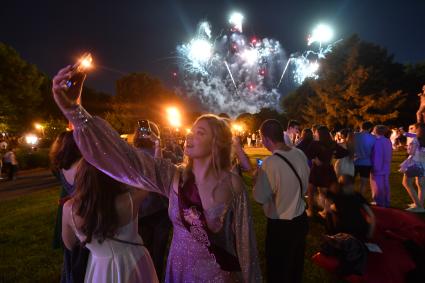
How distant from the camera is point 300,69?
52.0m

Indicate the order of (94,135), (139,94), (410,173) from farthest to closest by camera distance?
(139,94) < (410,173) < (94,135)

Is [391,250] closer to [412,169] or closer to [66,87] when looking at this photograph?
[66,87]

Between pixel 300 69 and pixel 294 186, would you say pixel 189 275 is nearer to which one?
pixel 294 186

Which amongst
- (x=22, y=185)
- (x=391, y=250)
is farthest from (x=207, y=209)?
(x=22, y=185)

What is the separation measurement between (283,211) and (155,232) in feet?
5.52

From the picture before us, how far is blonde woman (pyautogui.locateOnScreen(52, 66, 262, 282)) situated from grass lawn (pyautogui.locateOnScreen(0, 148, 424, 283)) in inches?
115

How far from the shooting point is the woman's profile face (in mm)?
2623

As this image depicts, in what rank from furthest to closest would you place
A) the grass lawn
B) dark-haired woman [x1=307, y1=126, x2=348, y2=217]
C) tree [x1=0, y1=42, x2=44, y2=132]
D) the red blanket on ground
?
tree [x1=0, y1=42, x2=44, y2=132], dark-haired woman [x1=307, y1=126, x2=348, y2=217], the grass lawn, the red blanket on ground

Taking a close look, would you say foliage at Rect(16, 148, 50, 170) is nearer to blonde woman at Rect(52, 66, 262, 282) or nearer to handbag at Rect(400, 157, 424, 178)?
handbag at Rect(400, 157, 424, 178)

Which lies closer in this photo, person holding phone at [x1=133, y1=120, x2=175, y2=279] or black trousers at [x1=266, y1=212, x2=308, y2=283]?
black trousers at [x1=266, y1=212, x2=308, y2=283]

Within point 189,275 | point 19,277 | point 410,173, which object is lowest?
point 19,277

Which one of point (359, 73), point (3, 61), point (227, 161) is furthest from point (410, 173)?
point (3, 61)

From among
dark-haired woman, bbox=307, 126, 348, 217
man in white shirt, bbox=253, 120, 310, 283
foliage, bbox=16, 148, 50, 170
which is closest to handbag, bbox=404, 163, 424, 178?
dark-haired woman, bbox=307, 126, 348, 217

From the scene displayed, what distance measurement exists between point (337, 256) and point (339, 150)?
4999 mm
